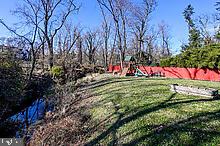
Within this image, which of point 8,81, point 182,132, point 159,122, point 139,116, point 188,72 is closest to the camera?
point 182,132

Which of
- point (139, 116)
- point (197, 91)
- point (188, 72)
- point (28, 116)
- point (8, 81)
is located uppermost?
point (8, 81)

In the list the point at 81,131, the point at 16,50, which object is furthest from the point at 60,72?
the point at 81,131

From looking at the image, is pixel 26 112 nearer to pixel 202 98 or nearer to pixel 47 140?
pixel 47 140

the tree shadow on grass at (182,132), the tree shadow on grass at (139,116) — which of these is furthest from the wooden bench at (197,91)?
the tree shadow on grass at (182,132)

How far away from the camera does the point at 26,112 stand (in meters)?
21.5

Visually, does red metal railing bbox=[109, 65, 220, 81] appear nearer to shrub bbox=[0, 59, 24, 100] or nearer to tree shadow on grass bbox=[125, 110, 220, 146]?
shrub bbox=[0, 59, 24, 100]

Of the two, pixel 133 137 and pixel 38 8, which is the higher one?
pixel 38 8

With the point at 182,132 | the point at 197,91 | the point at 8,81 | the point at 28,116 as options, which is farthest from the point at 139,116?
the point at 8,81

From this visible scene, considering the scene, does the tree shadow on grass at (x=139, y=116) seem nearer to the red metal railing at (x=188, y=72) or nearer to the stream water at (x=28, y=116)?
the stream water at (x=28, y=116)

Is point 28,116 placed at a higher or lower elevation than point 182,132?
lower

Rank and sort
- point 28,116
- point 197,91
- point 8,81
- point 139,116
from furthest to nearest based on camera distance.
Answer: point 28,116
point 8,81
point 197,91
point 139,116

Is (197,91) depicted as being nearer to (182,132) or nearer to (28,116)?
(182,132)

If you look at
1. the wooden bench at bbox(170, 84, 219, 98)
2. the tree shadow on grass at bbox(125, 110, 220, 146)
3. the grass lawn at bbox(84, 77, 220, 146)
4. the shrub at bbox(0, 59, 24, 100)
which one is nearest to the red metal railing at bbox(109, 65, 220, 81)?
the wooden bench at bbox(170, 84, 219, 98)

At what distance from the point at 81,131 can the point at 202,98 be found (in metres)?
6.86
